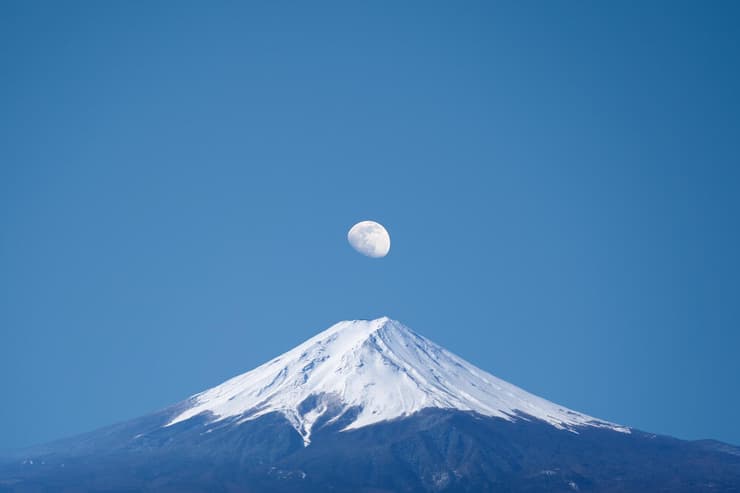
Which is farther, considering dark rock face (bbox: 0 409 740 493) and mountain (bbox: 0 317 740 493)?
mountain (bbox: 0 317 740 493)

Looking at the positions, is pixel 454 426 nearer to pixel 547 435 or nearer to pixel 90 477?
pixel 547 435

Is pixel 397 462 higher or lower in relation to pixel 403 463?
higher

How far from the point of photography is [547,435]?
19388 cm

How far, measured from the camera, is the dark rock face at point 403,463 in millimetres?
162375

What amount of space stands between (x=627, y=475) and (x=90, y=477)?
109059 mm

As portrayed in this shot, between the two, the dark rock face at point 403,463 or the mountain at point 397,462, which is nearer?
the dark rock face at point 403,463

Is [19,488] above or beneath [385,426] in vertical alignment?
beneath

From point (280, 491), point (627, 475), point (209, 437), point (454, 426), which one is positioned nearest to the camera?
point (280, 491)

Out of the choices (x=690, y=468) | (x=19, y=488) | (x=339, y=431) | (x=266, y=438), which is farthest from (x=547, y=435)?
(x=19, y=488)

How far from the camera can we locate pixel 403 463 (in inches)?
6845

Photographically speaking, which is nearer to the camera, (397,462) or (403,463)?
(403,463)

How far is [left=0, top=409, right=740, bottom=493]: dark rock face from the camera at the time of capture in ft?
533

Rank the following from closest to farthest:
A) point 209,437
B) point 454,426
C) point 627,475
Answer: point 627,475
point 454,426
point 209,437

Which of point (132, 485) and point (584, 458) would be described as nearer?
point (132, 485)
